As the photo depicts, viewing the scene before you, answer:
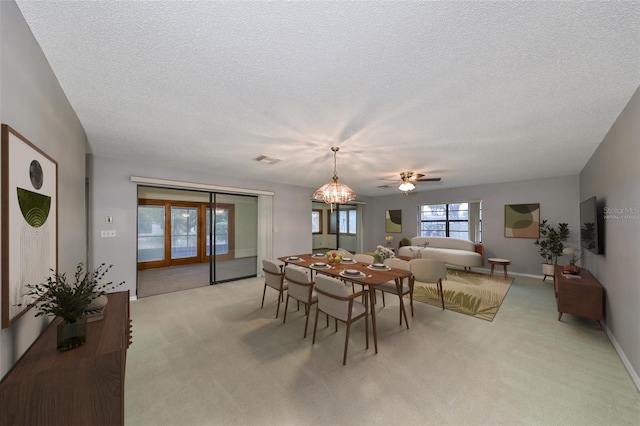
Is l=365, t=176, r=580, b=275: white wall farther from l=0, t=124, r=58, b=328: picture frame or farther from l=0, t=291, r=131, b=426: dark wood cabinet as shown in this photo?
l=0, t=124, r=58, b=328: picture frame

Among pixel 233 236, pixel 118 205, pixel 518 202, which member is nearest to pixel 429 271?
pixel 518 202

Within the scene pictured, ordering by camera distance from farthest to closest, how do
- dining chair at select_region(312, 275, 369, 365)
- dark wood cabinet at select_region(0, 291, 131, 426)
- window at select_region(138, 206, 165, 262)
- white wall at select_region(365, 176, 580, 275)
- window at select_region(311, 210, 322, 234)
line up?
window at select_region(311, 210, 322, 234) < window at select_region(138, 206, 165, 262) < white wall at select_region(365, 176, 580, 275) < dining chair at select_region(312, 275, 369, 365) < dark wood cabinet at select_region(0, 291, 131, 426)

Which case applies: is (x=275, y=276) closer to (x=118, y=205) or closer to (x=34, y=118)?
(x=34, y=118)

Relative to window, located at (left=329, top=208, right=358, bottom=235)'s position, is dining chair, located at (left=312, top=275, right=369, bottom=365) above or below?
below

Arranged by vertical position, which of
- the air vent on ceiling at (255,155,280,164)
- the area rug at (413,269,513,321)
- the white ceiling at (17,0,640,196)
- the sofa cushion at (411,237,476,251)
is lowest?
the area rug at (413,269,513,321)

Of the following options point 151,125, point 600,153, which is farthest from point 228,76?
point 600,153

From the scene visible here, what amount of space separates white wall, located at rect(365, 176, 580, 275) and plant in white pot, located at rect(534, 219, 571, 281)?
175 mm

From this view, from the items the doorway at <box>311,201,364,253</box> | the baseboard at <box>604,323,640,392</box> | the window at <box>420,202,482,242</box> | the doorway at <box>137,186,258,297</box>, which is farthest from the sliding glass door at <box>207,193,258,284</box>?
the baseboard at <box>604,323,640,392</box>

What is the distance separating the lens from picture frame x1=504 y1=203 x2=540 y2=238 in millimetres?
5426

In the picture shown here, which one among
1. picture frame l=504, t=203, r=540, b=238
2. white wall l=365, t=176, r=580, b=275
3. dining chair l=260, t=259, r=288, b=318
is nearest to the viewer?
dining chair l=260, t=259, r=288, b=318

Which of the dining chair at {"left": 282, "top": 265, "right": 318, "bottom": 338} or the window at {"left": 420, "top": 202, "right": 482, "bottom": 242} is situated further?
the window at {"left": 420, "top": 202, "right": 482, "bottom": 242}

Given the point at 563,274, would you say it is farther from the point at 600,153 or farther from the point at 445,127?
the point at 445,127

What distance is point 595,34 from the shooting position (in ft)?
4.10

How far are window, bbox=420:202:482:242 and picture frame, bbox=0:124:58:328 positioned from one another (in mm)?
7837
